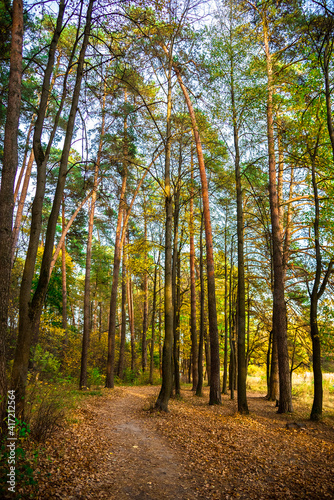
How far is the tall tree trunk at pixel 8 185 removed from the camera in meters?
3.98

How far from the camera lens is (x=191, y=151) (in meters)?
13.2

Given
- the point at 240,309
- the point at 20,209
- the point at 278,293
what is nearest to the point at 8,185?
the point at 240,309

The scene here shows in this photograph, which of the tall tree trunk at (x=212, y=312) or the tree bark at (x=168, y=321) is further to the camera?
the tall tree trunk at (x=212, y=312)

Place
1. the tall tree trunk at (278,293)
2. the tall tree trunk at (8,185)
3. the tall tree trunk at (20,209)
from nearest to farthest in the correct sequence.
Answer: the tall tree trunk at (8,185), the tall tree trunk at (278,293), the tall tree trunk at (20,209)

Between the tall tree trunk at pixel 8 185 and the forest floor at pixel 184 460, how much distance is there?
4.48 feet

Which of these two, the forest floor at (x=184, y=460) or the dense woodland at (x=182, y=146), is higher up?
the dense woodland at (x=182, y=146)

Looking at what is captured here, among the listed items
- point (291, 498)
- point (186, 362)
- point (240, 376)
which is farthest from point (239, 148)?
point (186, 362)

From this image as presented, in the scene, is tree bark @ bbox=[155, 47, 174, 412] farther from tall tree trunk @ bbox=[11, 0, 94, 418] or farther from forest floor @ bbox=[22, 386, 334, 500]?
tall tree trunk @ bbox=[11, 0, 94, 418]

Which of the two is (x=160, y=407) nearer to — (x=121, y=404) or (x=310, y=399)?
(x=121, y=404)

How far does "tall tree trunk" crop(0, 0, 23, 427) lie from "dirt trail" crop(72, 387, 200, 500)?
5.60ft

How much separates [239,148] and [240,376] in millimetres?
8026

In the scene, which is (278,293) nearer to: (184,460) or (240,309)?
(240,309)

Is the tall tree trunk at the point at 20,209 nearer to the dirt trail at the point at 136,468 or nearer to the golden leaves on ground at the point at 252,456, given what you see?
the dirt trail at the point at 136,468

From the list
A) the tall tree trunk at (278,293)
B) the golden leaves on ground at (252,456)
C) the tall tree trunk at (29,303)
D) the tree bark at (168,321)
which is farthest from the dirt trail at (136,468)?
the tall tree trunk at (278,293)
